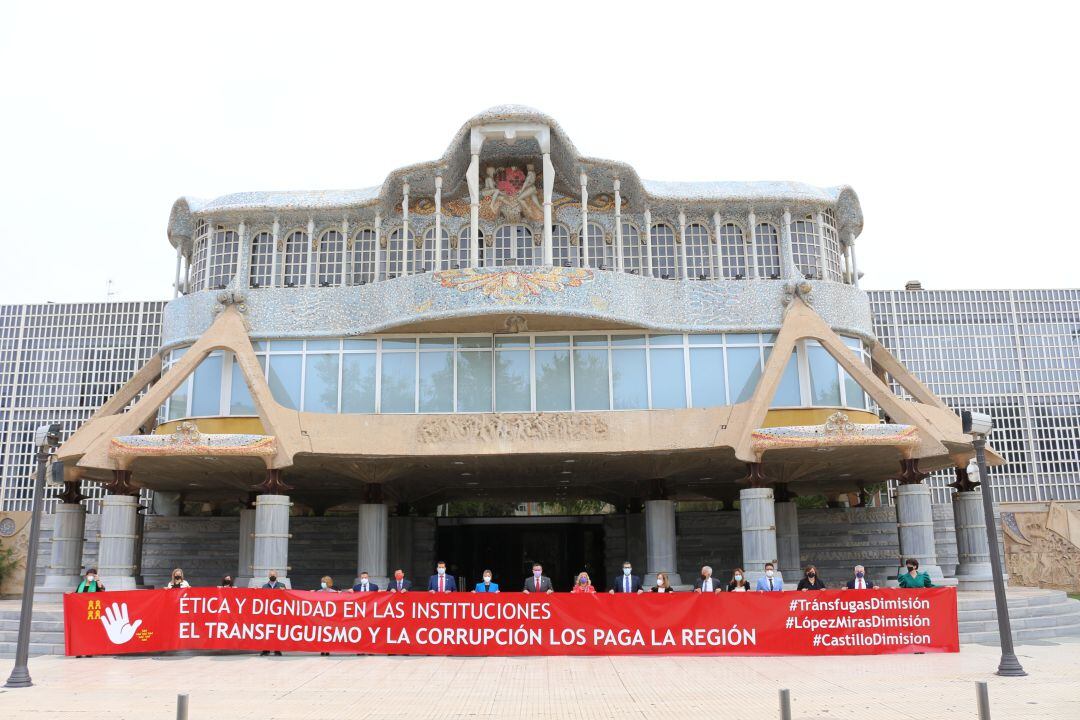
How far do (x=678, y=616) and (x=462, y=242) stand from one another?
17.6 meters

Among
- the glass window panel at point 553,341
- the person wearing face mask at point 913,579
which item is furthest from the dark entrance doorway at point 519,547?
the person wearing face mask at point 913,579

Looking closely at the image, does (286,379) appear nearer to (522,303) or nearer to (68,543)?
(522,303)

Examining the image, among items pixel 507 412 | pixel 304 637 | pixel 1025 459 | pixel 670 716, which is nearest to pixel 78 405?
pixel 507 412

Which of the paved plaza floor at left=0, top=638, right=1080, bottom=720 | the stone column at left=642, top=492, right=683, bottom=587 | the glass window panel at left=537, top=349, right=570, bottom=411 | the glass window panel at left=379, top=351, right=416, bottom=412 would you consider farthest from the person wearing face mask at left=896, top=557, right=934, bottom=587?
the glass window panel at left=379, top=351, right=416, bottom=412

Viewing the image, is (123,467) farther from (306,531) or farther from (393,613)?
(393,613)

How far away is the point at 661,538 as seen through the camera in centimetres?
2886

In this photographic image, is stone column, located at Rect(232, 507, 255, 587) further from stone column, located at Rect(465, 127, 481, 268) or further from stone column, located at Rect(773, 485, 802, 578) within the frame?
stone column, located at Rect(773, 485, 802, 578)

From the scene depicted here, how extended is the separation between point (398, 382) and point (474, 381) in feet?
7.62

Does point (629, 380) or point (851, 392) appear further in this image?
point (851, 392)

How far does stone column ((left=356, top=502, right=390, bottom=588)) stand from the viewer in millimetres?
28734

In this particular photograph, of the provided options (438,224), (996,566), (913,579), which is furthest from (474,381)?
(996,566)

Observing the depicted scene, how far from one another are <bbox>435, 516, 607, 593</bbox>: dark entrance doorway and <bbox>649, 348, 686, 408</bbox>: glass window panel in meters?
9.02

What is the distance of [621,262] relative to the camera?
98.5ft

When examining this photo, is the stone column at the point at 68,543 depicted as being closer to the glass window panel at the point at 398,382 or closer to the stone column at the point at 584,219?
the glass window panel at the point at 398,382
